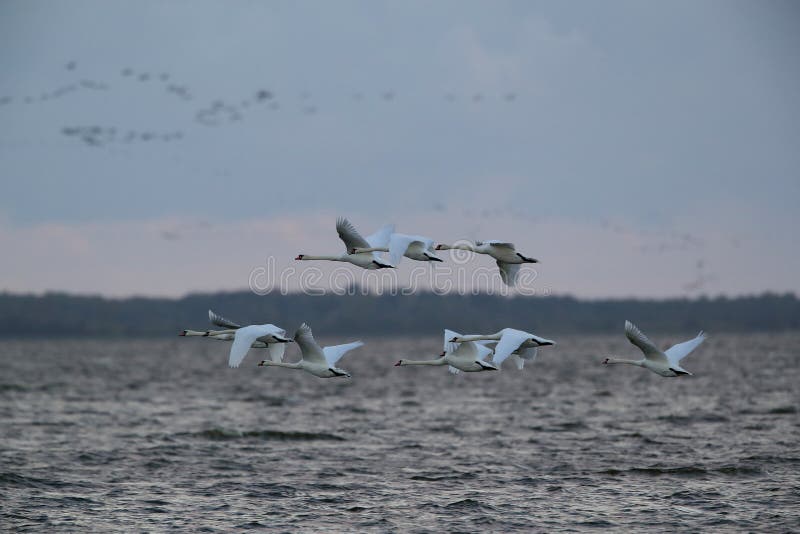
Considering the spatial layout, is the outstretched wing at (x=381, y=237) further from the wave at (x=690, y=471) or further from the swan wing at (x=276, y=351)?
the wave at (x=690, y=471)

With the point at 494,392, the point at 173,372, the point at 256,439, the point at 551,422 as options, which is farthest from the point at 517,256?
the point at 173,372

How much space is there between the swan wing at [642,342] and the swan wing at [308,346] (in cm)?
570

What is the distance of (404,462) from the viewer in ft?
104

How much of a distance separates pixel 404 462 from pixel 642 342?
12730 mm

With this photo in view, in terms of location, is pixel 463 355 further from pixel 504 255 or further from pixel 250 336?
pixel 250 336

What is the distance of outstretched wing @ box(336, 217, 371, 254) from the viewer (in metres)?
21.6

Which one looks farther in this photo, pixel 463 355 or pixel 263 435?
pixel 263 435

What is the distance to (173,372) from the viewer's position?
94.4 m

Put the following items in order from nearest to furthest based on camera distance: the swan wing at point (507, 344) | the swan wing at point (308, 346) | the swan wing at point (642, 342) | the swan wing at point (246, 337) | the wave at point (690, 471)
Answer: the swan wing at point (246, 337)
the swan wing at point (507, 344)
the swan wing at point (642, 342)
the swan wing at point (308, 346)
the wave at point (690, 471)

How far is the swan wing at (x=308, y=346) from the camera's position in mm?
21186

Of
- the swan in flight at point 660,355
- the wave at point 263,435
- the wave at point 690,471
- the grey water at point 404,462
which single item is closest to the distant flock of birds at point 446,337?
the swan in flight at point 660,355

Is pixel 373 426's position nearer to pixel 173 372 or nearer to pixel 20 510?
pixel 20 510

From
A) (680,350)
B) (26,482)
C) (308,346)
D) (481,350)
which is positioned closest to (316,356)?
(308,346)

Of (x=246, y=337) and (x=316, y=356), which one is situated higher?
(x=246, y=337)
